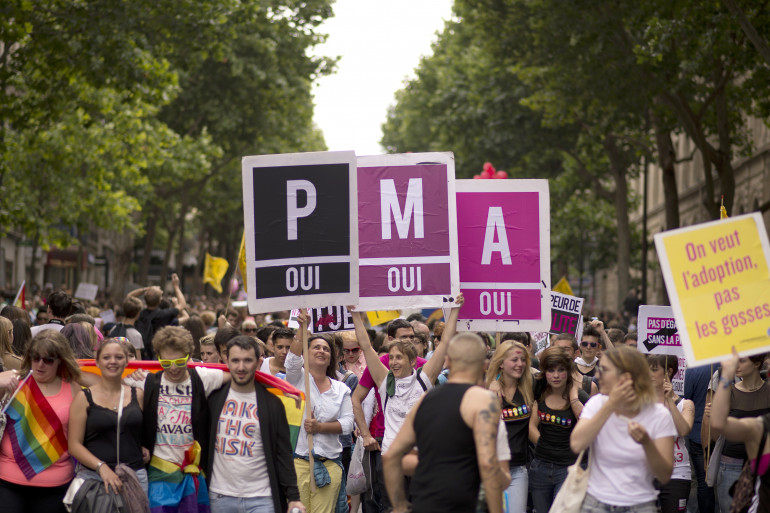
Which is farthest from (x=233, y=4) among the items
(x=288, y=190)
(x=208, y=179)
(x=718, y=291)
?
(x=208, y=179)

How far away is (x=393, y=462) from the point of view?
5945mm

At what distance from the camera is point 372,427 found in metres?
8.94

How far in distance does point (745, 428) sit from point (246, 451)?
2.90m

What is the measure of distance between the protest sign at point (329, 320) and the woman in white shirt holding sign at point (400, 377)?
1088 mm

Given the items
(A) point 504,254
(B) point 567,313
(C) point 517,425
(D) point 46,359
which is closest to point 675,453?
(C) point 517,425

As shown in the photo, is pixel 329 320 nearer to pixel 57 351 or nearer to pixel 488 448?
pixel 57 351

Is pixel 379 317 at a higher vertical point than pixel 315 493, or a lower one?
higher

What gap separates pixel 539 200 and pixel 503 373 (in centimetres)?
147

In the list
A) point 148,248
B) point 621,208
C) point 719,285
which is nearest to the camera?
point 719,285

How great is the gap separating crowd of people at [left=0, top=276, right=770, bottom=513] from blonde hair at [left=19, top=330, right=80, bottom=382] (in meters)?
0.01

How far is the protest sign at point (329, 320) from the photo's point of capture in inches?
365

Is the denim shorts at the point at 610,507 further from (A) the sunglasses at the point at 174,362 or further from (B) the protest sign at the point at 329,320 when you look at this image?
(B) the protest sign at the point at 329,320

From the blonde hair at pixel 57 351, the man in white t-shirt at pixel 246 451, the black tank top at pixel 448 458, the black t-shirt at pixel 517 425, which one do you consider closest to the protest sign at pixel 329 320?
the black t-shirt at pixel 517 425

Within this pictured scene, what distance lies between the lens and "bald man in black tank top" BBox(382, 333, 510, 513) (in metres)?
5.51
